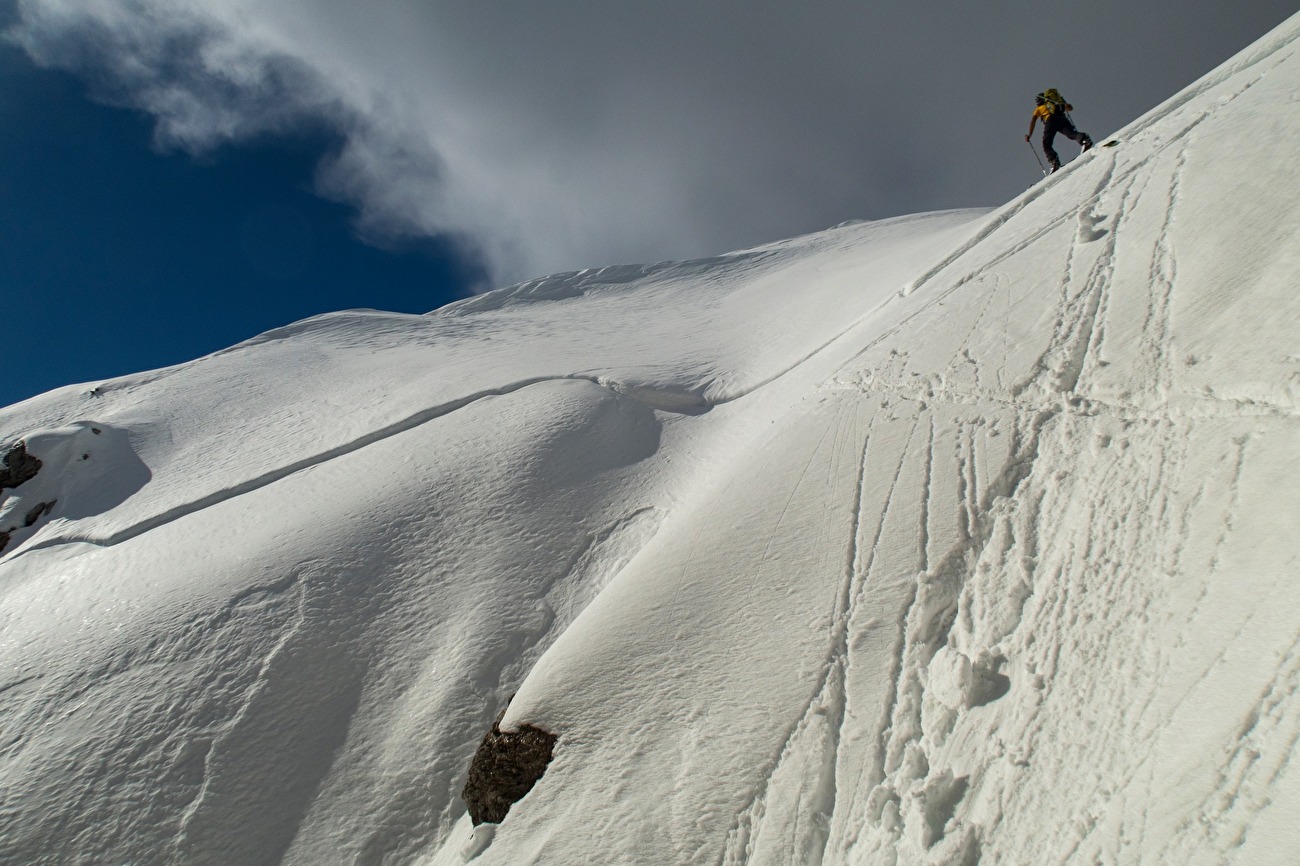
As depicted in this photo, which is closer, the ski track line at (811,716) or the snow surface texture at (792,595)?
the snow surface texture at (792,595)

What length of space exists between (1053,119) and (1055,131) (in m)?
0.23

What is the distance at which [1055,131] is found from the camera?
36.1ft

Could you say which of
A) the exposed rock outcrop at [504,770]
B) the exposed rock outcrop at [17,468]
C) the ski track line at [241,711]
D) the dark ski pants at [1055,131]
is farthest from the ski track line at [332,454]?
the dark ski pants at [1055,131]

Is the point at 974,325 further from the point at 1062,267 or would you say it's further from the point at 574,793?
the point at 574,793

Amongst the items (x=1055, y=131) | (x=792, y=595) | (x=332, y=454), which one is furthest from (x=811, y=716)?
(x=1055, y=131)

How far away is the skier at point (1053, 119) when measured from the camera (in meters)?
10.8

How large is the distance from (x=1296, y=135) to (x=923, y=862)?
6.57m

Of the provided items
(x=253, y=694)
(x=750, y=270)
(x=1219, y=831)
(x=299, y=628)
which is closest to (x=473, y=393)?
(x=299, y=628)

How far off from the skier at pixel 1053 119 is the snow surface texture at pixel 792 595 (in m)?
2.38

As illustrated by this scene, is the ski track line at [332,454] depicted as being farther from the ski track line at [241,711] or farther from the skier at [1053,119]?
the skier at [1053,119]

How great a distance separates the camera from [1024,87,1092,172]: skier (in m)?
10.8

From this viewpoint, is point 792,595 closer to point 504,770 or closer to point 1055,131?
point 504,770

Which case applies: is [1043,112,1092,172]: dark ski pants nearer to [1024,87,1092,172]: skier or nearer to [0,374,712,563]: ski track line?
[1024,87,1092,172]: skier

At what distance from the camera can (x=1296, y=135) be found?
5.29 meters
